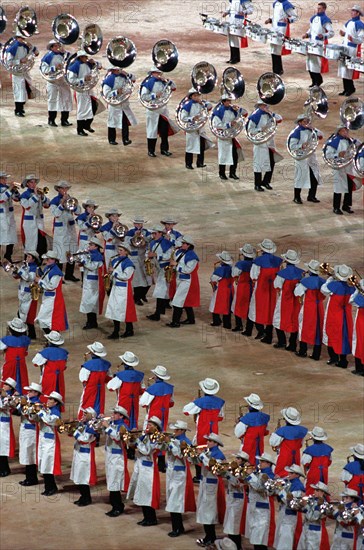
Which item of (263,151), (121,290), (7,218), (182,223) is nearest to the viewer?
(121,290)

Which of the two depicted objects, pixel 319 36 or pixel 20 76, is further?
pixel 319 36

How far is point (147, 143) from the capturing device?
119 ft

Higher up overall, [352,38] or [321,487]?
[352,38]

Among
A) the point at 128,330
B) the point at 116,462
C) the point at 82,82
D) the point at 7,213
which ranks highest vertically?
the point at 82,82

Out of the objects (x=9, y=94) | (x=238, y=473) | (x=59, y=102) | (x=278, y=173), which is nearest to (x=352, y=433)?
(x=238, y=473)

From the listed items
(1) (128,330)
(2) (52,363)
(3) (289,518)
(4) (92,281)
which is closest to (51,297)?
(4) (92,281)

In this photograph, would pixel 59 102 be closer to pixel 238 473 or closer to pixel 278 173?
pixel 278 173

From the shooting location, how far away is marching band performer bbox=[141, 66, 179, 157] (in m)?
34.7

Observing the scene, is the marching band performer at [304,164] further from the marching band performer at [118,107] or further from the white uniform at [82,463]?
the white uniform at [82,463]

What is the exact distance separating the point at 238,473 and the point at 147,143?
589 inches

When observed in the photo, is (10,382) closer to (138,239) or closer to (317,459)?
(317,459)

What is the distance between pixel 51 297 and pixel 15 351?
8.01ft

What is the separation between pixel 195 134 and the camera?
34.5 meters

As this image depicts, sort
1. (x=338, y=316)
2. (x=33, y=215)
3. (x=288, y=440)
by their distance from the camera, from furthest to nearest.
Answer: (x=33, y=215) → (x=338, y=316) → (x=288, y=440)
